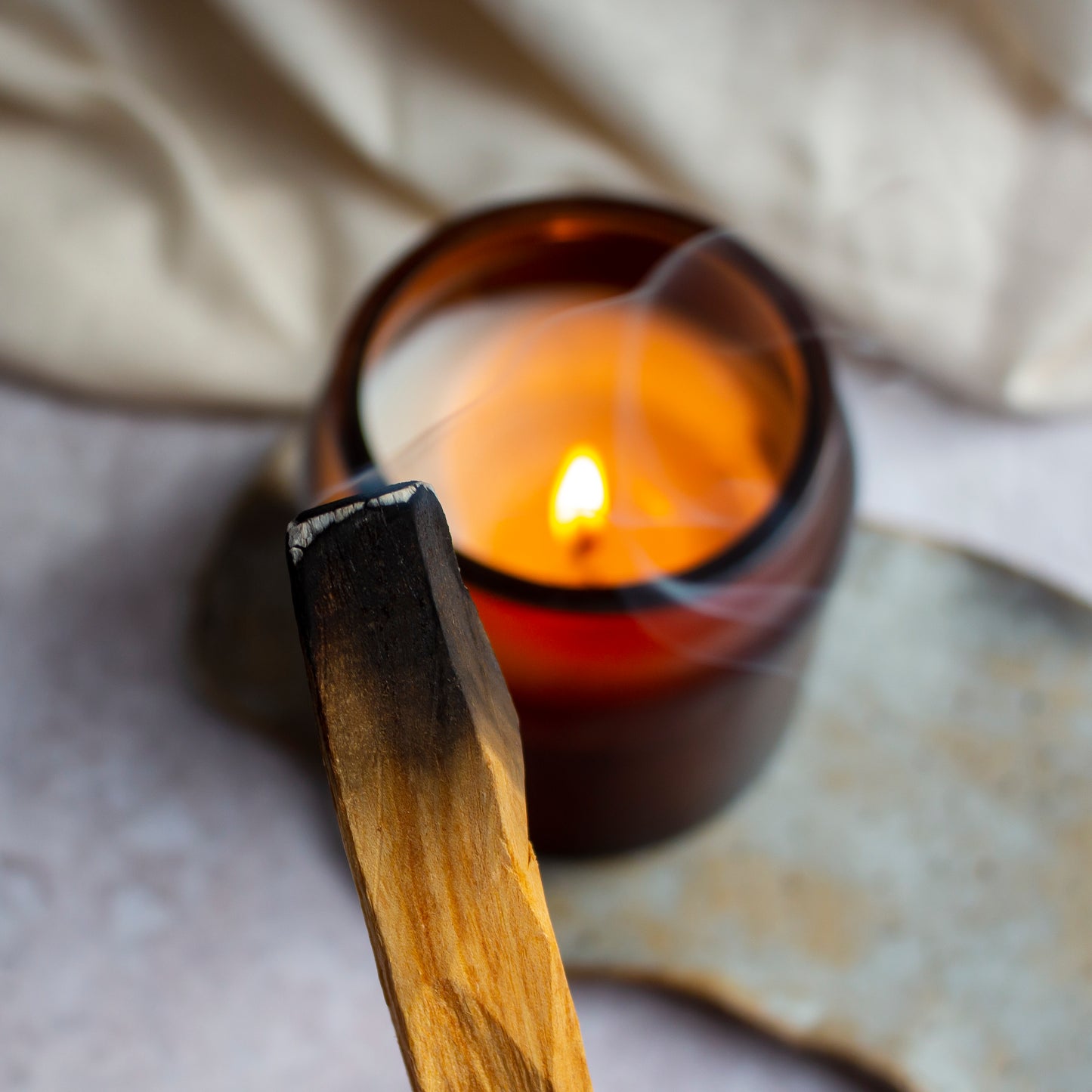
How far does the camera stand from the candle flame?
0.32 metres

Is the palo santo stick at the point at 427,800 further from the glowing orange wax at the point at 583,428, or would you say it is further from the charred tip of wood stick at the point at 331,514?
the glowing orange wax at the point at 583,428

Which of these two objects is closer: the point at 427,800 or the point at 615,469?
the point at 427,800

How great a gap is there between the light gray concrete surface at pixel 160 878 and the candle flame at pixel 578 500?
133mm

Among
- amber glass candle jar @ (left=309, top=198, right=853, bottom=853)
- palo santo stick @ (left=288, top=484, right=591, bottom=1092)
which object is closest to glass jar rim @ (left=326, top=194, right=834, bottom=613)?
amber glass candle jar @ (left=309, top=198, right=853, bottom=853)

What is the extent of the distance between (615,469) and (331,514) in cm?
22

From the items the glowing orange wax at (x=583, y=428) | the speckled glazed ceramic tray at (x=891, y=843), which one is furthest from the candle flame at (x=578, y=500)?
the speckled glazed ceramic tray at (x=891, y=843)

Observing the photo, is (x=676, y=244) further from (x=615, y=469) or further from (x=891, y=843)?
(x=891, y=843)

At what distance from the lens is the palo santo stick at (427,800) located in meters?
0.14

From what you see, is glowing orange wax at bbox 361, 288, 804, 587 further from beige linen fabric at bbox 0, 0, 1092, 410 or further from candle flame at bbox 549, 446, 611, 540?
beige linen fabric at bbox 0, 0, 1092, 410

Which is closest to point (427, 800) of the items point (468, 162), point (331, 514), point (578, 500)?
point (331, 514)

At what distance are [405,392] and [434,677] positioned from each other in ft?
0.65

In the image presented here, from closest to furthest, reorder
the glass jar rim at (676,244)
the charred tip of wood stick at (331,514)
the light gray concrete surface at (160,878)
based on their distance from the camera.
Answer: the charred tip of wood stick at (331,514), the glass jar rim at (676,244), the light gray concrete surface at (160,878)

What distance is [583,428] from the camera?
0.37 m

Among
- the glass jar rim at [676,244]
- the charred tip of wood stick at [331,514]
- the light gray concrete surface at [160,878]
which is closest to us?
the charred tip of wood stick at [331,514]
